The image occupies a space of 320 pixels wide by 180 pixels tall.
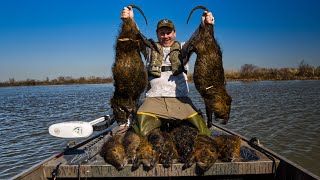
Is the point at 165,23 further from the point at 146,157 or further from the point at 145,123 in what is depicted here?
the point at 146,157

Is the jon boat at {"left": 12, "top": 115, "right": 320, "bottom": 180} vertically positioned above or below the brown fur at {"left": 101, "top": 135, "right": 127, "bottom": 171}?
below

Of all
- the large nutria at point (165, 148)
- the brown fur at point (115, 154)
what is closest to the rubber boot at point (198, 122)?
the large nutria at point (165, 148)

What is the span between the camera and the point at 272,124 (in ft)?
43.1

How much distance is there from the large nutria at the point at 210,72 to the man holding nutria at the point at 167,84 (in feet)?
1.98

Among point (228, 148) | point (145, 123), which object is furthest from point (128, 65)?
point (228, 148)

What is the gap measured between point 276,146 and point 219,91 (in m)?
5.75

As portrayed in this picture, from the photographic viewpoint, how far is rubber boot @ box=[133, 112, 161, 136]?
5023 mm

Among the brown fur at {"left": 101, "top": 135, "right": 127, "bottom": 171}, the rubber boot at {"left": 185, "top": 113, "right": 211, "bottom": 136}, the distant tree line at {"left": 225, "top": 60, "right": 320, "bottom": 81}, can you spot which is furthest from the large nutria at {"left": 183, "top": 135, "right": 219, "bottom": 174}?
the distant tree line at {"left": 225, "top": 60, "right": 320, "bottom": 81}

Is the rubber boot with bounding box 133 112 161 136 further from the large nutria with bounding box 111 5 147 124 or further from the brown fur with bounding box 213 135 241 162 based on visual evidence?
the brown fur with bounding box 213 135 241 162

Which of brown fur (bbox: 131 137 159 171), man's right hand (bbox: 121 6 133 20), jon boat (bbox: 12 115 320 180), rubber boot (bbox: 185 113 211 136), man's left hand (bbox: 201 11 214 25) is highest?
man's right hand (bbox: 121 6 133 20)

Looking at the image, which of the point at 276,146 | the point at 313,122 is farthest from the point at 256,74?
the point at 276,146

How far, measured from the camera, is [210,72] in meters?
4.81

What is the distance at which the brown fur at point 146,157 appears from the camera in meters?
3.95

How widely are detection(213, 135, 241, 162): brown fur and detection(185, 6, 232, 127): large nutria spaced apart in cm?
47
